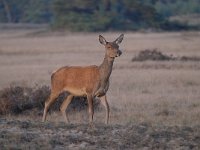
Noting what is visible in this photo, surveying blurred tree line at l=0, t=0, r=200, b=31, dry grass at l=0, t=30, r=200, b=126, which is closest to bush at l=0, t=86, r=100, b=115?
dry grass at l=0, t=30, r=200, b=126

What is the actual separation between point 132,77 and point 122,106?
26.2 feet

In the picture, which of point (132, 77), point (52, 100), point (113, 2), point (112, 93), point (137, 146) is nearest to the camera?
point (137, 146)

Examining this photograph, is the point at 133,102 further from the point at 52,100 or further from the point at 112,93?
the point at 52,100

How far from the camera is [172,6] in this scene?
120 meters

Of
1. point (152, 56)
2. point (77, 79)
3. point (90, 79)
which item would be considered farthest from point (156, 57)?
point (90, 79)

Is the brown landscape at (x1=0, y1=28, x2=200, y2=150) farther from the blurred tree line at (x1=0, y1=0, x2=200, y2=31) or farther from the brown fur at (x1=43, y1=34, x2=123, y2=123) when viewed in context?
the blurred tree line at (x1=0, y1=0, x2=200, y2=31)

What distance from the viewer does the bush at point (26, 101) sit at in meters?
Result: 18.2

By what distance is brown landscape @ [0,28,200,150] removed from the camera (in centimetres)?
1167

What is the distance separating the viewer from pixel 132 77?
90.9 feet

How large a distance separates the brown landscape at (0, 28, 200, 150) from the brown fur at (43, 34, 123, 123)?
2.38 ft

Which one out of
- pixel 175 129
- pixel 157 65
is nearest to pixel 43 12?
pixel 157 65

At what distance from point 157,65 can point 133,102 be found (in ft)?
40.5

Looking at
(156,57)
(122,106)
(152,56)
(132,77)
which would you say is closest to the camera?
(122,106)

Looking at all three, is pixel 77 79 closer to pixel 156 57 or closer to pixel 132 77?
pixel 132 77
